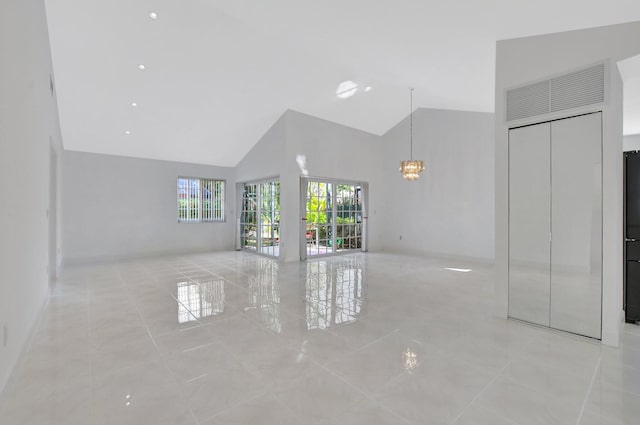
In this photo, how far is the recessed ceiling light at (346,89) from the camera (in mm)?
6155

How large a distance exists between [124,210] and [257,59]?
5048 mm

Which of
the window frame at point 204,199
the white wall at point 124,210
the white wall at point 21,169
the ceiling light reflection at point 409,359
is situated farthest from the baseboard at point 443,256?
the white wall at point 21,169

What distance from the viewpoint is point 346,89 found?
639 cm

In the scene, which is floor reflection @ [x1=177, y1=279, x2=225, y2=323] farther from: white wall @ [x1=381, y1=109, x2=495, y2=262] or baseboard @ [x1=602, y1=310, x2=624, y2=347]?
white wall @ [x1=381, y1=109, x2=495, y2=262]

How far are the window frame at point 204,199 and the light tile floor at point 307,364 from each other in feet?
13.5

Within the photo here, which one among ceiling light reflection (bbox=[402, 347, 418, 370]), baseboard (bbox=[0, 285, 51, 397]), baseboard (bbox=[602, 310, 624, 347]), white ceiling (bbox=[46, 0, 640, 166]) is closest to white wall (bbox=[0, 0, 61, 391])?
baseboard (bbox=[0, 285, 51, 397])

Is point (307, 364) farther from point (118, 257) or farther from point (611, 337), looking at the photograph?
point (118, 257)

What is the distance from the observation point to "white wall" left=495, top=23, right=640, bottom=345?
2.70 metres

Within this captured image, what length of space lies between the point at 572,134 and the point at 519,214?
92cm

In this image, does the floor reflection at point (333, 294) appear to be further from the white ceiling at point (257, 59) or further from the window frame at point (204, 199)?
the window frame at point (204, 199)

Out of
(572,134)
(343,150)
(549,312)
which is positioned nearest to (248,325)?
(549,312)

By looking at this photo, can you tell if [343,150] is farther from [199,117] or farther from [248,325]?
[248,325]

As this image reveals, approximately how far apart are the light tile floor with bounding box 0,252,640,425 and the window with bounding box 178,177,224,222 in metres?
4.15

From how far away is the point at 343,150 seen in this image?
8.09m
